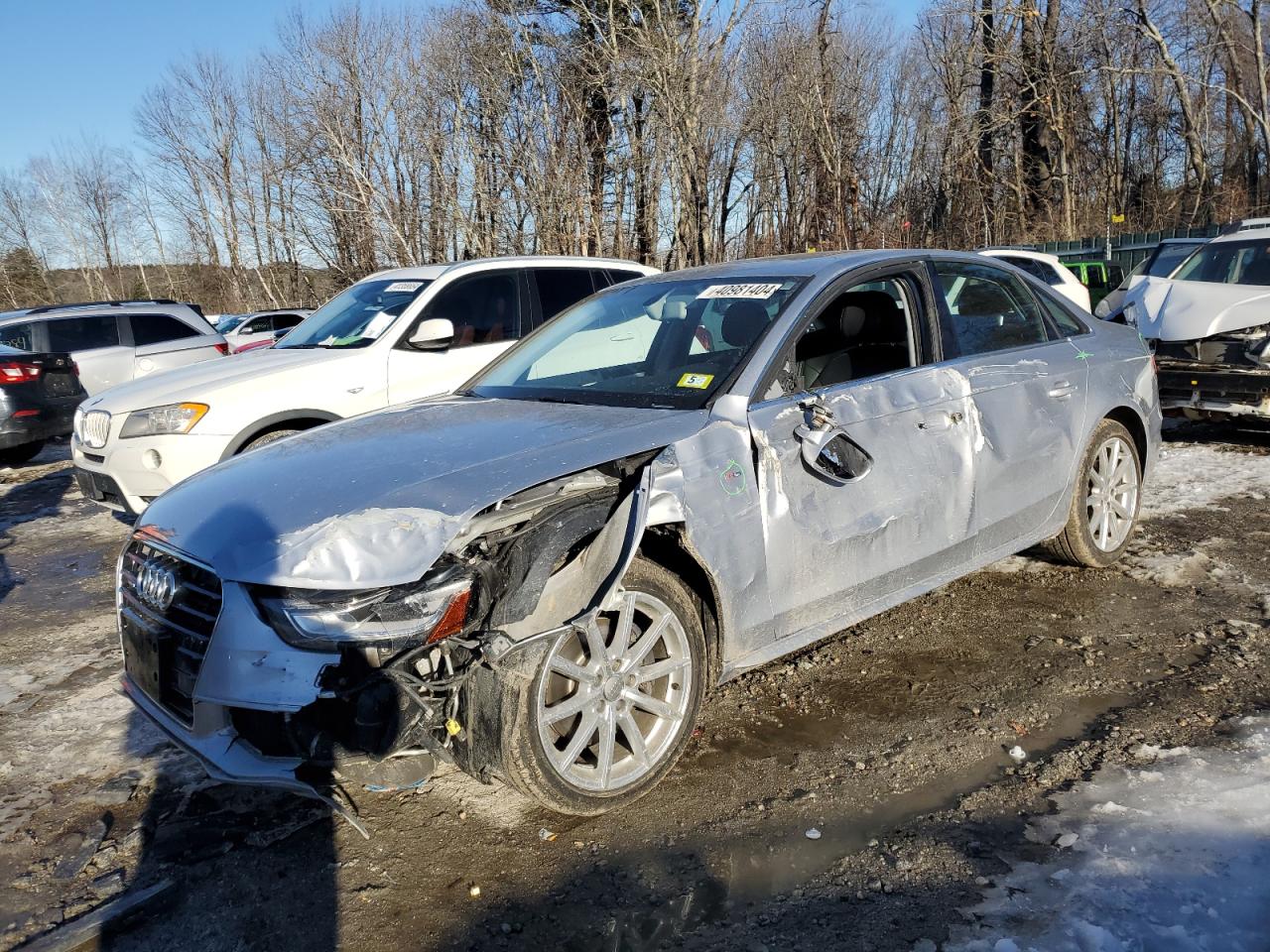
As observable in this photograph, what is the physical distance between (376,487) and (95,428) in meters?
4.47

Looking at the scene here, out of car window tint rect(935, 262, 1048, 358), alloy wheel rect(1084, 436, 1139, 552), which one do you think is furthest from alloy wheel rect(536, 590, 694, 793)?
alloy wheel rect(1084, 436, 1139, 552)

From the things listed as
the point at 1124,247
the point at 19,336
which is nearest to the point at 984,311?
the point at 19,336

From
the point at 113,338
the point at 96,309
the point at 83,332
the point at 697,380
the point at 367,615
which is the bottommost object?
the point at 367,615

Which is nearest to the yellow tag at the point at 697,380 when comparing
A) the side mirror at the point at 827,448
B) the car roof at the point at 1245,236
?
the side mirror at the point at 827,448

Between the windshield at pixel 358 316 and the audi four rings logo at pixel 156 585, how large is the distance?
12.8 feet

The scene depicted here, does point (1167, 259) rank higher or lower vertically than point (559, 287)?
lower

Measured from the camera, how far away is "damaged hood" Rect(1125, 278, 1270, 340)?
7875 mm

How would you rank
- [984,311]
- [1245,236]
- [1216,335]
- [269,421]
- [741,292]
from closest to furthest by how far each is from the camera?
[741,292], [984,311], [269,421], [1216,335], [1245,236]

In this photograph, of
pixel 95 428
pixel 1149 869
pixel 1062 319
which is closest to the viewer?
pixel 1149 869

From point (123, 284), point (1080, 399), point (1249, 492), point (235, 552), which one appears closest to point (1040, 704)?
point (1080, 399)

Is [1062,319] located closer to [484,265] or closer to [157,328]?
[484,265]

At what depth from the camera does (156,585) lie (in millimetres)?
2963

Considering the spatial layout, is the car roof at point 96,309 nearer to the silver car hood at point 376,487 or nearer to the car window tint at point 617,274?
the car window tint at point 617,274

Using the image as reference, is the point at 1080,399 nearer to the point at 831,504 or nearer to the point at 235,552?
the point at 831,504
